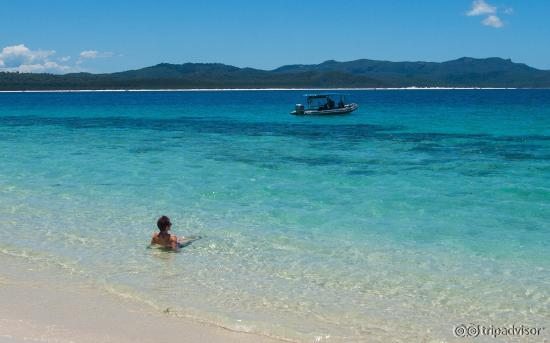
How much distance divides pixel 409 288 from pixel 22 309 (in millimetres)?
5089

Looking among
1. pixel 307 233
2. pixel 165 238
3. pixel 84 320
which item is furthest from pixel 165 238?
pixel 84 320

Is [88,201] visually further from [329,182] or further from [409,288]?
[409,288]

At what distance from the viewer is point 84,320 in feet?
24.4

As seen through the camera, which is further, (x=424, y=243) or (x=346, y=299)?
(x=424, y=243)

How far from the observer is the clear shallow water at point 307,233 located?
8.23 meters

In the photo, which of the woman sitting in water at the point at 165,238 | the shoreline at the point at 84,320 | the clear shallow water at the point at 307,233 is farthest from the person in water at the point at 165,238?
the shoreline at the point at 84,320

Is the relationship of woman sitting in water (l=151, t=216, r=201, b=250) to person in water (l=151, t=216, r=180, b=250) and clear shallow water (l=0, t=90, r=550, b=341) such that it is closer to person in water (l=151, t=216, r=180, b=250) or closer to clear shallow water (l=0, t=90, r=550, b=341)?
person in water (l=151, t=216, r=180, b=250)

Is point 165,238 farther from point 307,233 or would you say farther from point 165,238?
point 307,233

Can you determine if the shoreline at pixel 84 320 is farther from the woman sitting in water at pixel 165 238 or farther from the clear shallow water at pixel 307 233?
the woman sitting in water at pixel 165 238

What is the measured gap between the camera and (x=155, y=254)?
10.5 m

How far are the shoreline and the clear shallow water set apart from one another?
35 centimetres

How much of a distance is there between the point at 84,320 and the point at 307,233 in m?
5.48

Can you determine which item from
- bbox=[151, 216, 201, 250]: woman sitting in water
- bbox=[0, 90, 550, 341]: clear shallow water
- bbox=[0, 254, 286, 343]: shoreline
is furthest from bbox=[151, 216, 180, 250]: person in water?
bbox=[0, 254, 286, 343]: shoreline

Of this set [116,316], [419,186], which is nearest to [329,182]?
[419,186]
